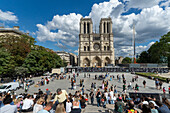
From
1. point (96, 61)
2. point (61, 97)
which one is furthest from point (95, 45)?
point (61, 97)

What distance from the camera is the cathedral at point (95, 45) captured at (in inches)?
2100

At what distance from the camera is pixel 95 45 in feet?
193

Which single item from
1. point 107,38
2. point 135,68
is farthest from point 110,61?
point 135,68

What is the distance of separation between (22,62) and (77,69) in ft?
59.1

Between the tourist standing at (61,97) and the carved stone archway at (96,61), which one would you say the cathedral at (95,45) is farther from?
the tourist standing at (61,97)

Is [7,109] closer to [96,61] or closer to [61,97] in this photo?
[61,97]

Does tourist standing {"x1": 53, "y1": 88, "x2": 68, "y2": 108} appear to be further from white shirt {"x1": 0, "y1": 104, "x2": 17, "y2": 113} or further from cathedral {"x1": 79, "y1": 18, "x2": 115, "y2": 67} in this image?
cathedral {"x1": 79, "y1": 18, "x2": 115, "y2": 67}

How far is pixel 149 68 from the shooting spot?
107 ft

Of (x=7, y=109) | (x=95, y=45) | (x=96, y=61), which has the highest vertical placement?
(x=95, y=45)

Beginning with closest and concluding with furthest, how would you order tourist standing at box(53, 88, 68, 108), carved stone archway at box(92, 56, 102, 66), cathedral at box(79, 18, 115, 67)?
tourist standing at box(53, 88, 68, 108)
cathedral at box(79, 18, 115, 67)
carved stone archway at box(92, 56, 102, 66)

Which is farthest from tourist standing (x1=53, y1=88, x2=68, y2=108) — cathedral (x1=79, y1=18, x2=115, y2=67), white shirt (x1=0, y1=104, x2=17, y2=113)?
cathedral (x1=79, y1=18, x2=115, y2=67)

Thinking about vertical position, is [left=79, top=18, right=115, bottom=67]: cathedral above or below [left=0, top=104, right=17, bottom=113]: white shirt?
above

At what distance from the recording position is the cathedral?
→ 175ft

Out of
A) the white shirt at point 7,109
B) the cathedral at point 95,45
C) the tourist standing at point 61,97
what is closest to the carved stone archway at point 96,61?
the cathedral at point 95,45
